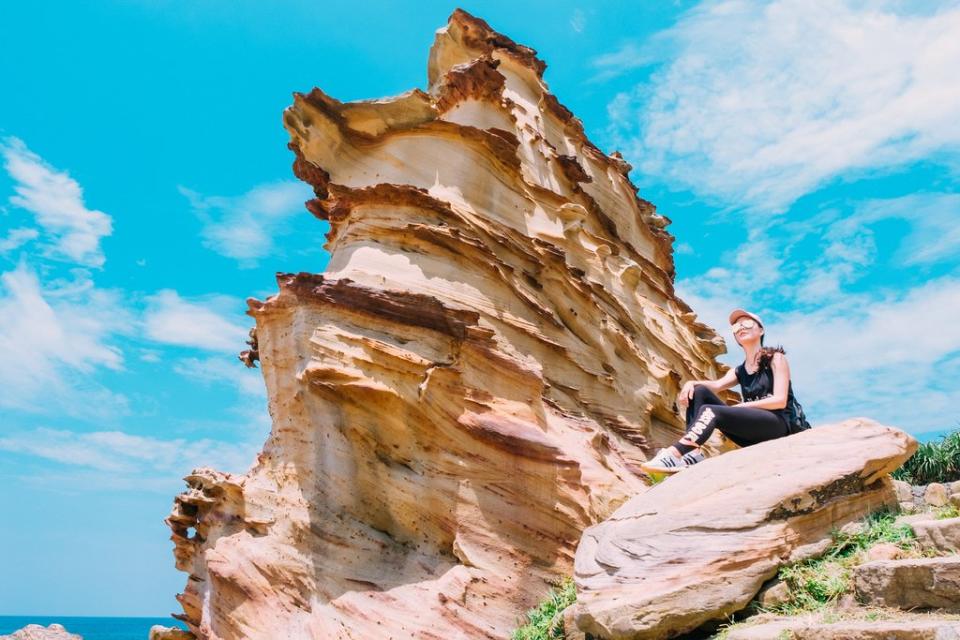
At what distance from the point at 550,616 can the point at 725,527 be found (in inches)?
123

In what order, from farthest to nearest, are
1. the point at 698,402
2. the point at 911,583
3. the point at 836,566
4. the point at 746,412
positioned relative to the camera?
the point at 698,402 < the point at 746,412 < the point at 836,566 < the point at 911,583

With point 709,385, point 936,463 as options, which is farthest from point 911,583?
point 936,463

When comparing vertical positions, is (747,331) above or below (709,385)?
above

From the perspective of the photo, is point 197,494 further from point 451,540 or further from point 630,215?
point 630,215

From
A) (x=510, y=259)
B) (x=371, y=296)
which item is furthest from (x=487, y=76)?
(x=371, y=296)

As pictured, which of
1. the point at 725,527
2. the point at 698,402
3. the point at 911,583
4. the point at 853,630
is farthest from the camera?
the point at 698,402

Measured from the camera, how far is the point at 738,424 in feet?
28.7

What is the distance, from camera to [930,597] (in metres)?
5.82

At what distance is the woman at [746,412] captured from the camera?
8.63 metres

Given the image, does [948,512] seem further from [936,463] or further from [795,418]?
[936,463]

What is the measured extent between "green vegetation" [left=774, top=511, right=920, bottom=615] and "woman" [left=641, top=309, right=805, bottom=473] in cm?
154

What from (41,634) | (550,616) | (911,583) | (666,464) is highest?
(41,634)

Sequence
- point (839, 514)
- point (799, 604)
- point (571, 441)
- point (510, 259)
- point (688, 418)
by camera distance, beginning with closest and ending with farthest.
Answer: point (799, 604) < point (839, 514) < point (688, 418) < point (571, 441) < point (510, 259)

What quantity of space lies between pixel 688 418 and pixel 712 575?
265 cm
